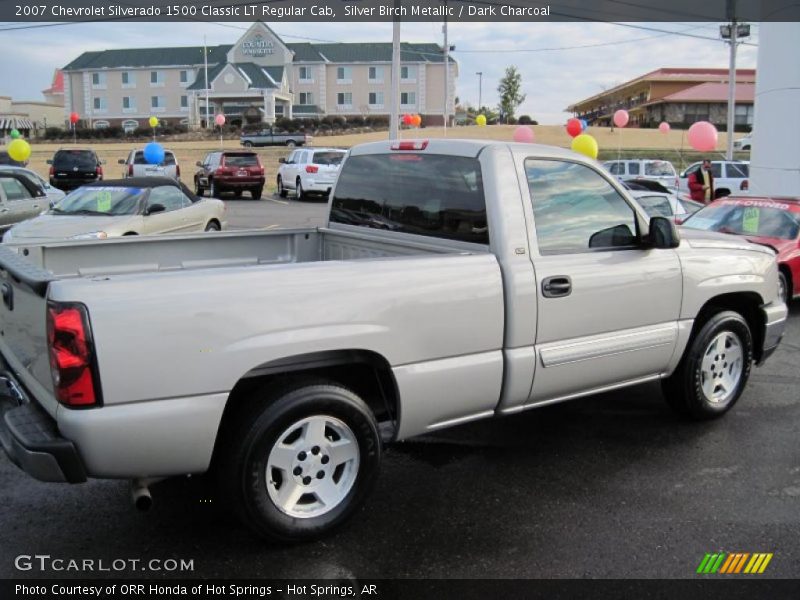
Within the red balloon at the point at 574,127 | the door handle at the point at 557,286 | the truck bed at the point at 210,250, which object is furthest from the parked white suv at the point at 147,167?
the door handle at the point at 557,286

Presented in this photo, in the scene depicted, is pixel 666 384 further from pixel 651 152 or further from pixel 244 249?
pixel 651 152

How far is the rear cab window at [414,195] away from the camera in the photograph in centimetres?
423

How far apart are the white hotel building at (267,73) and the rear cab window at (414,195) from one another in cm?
7216

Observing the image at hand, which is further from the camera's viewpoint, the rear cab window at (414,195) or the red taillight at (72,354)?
the rear cab window at (414,195)

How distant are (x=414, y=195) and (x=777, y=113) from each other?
1340 centimetres

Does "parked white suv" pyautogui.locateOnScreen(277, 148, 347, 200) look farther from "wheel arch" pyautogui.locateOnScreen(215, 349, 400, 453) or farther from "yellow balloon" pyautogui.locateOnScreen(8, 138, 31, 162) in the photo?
"wheel arch" pyautogui.locateOnScreen(215, 349, 400, 453)

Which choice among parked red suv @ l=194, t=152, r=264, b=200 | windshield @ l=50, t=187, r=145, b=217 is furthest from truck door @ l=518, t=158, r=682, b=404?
parked red suv @ l=194, t=152, r=264, b=200

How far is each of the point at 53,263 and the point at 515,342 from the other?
9.31 feet

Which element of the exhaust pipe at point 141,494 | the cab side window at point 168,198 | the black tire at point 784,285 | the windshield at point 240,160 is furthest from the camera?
the windshield at point 240,160

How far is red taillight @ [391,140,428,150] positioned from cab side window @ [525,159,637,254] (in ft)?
2.28

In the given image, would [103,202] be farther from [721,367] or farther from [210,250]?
[721,367]

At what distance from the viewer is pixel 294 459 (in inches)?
138

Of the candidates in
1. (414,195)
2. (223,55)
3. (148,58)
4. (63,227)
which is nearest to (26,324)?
(414,195)

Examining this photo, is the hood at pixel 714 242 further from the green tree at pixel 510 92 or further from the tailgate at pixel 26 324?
the green tree at pixel 510 92
